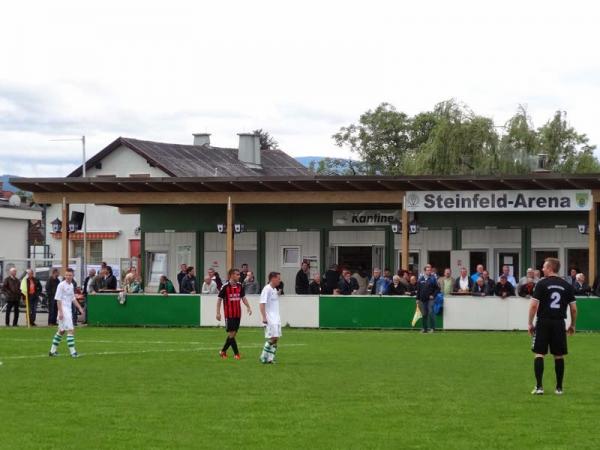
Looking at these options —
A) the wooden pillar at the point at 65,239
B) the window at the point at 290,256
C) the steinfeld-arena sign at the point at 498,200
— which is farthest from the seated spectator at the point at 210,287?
the steinfeld-arena sign at the point at 498,200

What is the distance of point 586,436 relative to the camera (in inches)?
522

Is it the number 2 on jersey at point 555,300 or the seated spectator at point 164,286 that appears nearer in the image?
the number 2 on jersey at point 555,300

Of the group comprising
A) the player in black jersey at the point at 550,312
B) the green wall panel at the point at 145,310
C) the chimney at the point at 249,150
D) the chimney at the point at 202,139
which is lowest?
the green wall panel at the point at 145,310

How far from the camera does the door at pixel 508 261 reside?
40750mm

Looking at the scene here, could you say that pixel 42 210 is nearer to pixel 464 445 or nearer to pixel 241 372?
pixel 241 372

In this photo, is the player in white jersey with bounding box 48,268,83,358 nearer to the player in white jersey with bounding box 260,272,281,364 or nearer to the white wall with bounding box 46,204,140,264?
the player in white jersey with bounding box 260,272,281,364

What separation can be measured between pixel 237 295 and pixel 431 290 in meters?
11.5

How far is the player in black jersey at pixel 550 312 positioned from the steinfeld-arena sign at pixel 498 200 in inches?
831

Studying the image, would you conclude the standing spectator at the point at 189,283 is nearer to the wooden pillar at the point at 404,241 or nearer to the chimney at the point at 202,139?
the wooden pillar at the point at 404,241

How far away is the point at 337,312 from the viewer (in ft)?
123

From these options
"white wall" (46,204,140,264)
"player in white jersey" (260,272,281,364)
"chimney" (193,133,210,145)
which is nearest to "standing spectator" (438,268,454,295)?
"player in white jersey" (260,272,281,364)

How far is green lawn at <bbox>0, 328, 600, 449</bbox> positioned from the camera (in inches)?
517

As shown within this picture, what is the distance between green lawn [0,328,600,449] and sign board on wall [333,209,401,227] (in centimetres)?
1413

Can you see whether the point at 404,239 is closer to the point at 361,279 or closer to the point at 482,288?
the point at 482,288
